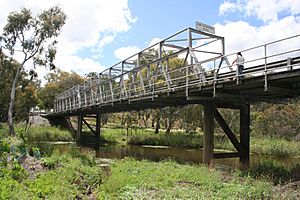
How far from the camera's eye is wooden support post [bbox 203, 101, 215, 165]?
1688 centimetres

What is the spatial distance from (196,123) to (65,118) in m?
23.0

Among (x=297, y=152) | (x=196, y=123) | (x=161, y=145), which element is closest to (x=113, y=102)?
(x=161, y=145)

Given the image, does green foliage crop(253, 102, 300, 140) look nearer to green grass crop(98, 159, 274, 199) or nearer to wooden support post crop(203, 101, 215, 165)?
wooden support post crop(203, 101, 215, 165)

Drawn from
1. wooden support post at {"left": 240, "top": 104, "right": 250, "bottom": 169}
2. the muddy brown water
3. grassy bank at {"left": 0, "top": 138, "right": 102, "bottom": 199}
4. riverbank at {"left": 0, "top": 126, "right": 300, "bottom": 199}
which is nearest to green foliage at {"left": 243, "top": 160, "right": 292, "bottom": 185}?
riverbank at {"left": 0, "top": 126, "right": 300, "bottom": 199}

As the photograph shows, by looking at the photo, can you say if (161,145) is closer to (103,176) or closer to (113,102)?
(113,102)

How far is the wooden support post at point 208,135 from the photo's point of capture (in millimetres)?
16878

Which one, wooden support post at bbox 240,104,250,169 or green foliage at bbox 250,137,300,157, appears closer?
wooden support post at bbox 240,104,250,169

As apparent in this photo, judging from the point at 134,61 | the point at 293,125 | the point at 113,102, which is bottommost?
the point at 293,125

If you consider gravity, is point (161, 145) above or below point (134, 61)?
below

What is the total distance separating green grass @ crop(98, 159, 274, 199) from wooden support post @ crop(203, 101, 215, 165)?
334cm

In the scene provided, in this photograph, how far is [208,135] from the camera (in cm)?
1708

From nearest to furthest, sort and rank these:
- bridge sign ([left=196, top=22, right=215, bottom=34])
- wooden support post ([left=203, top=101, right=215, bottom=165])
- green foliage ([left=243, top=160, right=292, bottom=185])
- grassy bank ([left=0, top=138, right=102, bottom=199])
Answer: grassy bank ([left=0, top=138, right=102, bottom=199]) → green foliage ([left=243, top=160, right=292, bottom=185]) → wooden support post ([left=203, top=101, right=215, bottom=165]) → bridge sign ([left=196, top=22, right=215, bottom=34])

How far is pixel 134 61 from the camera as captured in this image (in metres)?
28.3

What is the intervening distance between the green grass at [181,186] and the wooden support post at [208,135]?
334cm
